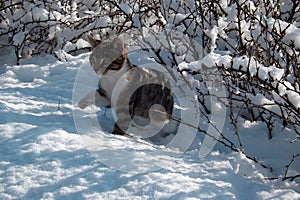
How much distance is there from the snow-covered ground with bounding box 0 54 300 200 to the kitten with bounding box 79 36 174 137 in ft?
1.10

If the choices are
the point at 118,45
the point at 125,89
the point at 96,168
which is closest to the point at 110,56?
the point at 118,45

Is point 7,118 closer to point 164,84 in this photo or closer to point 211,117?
point 164,84

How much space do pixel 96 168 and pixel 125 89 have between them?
4.11 ft

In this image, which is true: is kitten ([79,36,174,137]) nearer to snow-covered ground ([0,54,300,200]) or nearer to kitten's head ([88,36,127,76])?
kitten's head ([88,36,127,76])

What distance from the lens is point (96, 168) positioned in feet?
8.21

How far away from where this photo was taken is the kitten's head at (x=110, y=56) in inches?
141

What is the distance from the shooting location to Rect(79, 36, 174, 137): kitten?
3572mm

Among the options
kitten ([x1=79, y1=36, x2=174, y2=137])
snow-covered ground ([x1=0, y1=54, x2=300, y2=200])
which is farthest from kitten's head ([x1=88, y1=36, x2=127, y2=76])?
snow-covered ground ([x1=0, y1=54, x2=300, y2=200])

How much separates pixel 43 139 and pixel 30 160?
0.89 feet

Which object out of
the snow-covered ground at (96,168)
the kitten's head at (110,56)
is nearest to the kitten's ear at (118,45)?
the kitten's head at (110,56)

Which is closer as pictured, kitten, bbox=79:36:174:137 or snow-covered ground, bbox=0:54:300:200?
snow-covered ground, bbox=0:54:300:200

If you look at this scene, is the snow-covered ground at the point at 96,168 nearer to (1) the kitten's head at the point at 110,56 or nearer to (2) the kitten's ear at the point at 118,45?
(1) the kitten's head at the point at 110,56

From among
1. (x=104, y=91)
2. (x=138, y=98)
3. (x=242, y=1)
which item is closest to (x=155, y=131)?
(x=138, y=98)

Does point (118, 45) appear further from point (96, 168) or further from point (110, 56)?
point (96, 168)
